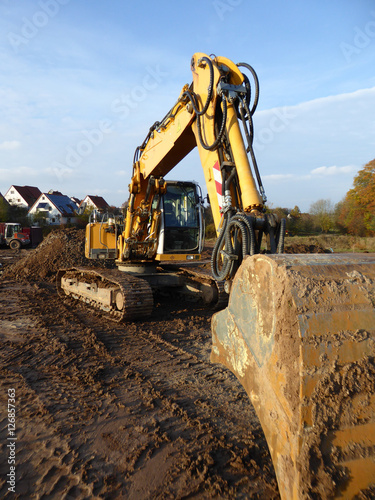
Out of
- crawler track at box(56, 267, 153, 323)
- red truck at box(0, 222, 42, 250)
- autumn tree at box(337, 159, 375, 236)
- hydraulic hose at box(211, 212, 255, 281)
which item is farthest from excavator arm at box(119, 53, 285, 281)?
red truck at box(0, 222, 42, 250)

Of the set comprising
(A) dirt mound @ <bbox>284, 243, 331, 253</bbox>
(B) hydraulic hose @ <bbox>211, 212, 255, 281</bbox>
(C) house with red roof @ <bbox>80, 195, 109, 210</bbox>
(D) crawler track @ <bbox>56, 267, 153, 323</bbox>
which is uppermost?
(C) house with red roof @ <bbox>80, 195, 109, 210</bbox>

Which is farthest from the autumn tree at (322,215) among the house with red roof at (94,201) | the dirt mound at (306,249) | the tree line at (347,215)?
the house with red roof at (94,201)

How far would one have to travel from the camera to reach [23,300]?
8.47m

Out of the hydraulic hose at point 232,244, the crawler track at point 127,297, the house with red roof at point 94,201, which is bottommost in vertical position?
the crawler track at point 127,297

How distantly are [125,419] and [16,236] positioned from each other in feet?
84.2

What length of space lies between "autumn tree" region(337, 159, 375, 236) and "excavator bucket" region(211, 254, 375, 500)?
23.1 m

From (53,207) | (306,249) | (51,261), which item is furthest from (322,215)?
(53,207)

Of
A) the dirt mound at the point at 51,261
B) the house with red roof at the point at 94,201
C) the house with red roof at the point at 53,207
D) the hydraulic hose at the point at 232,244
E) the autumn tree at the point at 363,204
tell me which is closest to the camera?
the hydraulic hose at the point at 232,244

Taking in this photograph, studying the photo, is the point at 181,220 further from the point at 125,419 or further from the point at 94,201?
the point at 94,201

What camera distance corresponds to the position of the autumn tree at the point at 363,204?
23.0 m

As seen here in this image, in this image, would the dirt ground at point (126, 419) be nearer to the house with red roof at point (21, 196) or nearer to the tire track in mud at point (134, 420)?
the tire track in mud at point (134, 420)

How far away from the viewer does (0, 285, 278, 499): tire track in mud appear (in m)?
2.36

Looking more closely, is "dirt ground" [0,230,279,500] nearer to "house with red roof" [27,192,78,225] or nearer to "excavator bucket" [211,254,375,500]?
"excavator bucket" [211,254,375,500]

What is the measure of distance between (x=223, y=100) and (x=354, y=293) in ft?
9.21
